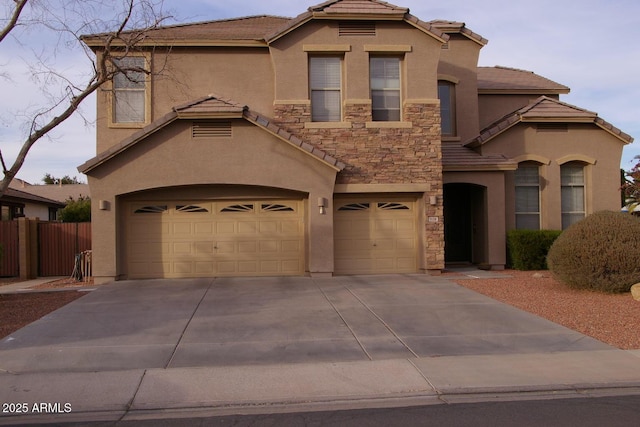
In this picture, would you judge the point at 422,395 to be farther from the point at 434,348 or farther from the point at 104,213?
the point at 104,213

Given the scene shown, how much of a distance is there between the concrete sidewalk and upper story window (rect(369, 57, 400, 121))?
632 cm

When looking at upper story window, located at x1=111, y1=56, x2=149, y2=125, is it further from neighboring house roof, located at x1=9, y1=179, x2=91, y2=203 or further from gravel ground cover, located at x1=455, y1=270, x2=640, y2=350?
neighboring house roof, located at x1=9, y1=179, x2=91, y2=203

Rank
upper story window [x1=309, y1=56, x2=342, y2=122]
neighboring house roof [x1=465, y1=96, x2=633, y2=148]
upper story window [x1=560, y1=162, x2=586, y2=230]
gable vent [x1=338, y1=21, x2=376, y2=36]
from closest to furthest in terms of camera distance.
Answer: gable vent [x1=338, y1=21, x2=376, y2=36]
upper story window [x1=309, y1=56, x2=342, y2=122]
neighboring house roof [x1=465, y1=96, x2=633, y2=148]
upper story window [x1=560, y1=162, x2=586, y2=230]

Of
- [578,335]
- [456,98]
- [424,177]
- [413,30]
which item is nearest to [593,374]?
[578,335]

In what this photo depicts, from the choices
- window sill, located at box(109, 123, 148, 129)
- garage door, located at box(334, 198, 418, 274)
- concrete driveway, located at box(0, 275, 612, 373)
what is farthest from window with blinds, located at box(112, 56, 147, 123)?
garage door, located at box(334, 198, 418, 274)

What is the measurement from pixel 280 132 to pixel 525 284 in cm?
743

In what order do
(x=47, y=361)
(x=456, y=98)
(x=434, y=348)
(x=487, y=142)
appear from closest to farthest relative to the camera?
(x=47, y=361), (x=434, y=348), (x=487, y=142), (x=456, y=98)

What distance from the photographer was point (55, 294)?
1407 centimetres

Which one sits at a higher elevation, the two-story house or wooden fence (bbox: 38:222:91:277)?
the two-story house

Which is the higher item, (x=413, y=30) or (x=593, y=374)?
(x=413, y=30)

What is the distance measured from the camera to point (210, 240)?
16.4 meters

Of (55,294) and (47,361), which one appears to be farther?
(55,294)

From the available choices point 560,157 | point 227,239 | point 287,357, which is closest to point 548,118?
point 560,157

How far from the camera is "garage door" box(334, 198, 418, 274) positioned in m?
16.9
